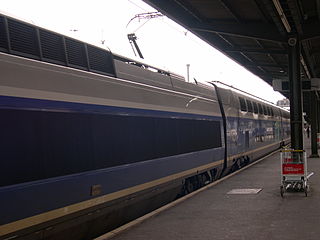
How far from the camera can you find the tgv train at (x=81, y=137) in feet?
16.4

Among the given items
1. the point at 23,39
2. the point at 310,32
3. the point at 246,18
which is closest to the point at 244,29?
the point at 246,18

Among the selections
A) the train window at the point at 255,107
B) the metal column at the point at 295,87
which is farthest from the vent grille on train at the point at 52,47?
the train window at the point at 255,107

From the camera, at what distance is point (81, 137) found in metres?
6.27

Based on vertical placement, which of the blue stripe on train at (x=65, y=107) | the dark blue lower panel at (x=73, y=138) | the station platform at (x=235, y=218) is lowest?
the station platform at (x=235, y=218)

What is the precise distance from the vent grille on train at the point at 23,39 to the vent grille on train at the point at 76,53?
0.72m

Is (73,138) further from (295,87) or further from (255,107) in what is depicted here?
(255,107)

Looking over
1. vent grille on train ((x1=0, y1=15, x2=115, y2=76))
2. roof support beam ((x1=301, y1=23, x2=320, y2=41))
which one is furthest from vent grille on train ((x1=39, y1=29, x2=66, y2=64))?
roof support beam ((x1=301, y1=23, x2=320, y2=41))

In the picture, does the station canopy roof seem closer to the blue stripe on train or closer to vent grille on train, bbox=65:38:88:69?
→ the blue stripe on train

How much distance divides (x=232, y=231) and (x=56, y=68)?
352 cm

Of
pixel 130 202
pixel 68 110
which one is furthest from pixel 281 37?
pixel 68 110

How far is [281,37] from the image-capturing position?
501 inches

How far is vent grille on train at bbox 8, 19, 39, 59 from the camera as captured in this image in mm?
5452

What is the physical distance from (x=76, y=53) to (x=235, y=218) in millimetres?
3873

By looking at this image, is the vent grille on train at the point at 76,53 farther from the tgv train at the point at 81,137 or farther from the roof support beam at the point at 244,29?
the roof support beam at the point at 244,29
